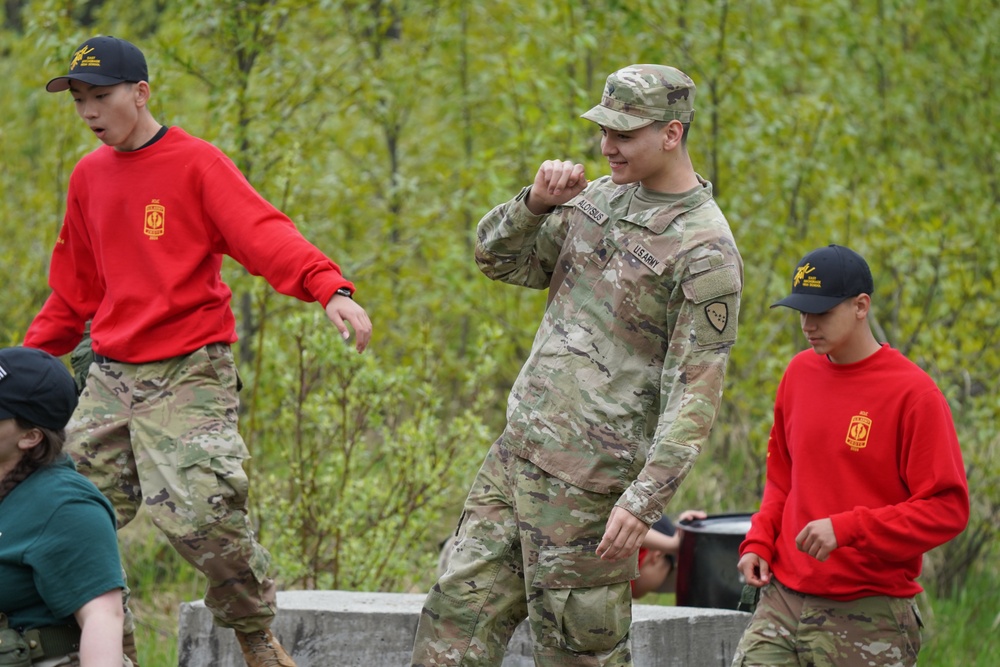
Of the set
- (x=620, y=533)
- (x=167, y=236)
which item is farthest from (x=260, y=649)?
(x=620, y=533)

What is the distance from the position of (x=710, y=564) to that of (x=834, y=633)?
4.80 feet

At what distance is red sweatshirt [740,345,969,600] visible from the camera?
3734mm

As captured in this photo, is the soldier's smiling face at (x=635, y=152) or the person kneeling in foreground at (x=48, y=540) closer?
the person kneeling in foreground at (x=48, y=540)

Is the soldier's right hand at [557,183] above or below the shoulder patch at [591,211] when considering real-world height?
above

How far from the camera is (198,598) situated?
6.44 meters

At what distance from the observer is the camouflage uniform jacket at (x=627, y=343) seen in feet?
11.4

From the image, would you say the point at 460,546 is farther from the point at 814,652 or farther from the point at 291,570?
the point at 291,570

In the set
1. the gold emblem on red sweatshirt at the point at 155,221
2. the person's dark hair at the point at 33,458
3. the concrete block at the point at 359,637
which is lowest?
the concrete block at the point at 359,637

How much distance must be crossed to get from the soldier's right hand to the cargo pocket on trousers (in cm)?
99

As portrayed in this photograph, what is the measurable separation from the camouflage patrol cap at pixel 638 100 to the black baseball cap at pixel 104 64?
1.48 m

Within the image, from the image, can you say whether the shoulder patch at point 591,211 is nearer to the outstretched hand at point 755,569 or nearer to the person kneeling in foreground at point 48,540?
the outstretched hand at point 755,569

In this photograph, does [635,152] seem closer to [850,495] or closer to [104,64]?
[850,495]

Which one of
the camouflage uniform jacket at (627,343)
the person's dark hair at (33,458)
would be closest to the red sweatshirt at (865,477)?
the camouflage uniform jacket at (627,343)

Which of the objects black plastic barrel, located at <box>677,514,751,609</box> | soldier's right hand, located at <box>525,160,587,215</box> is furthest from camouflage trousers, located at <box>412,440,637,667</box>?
black plastic barrel, located at <box>677,514,751,609</box>
